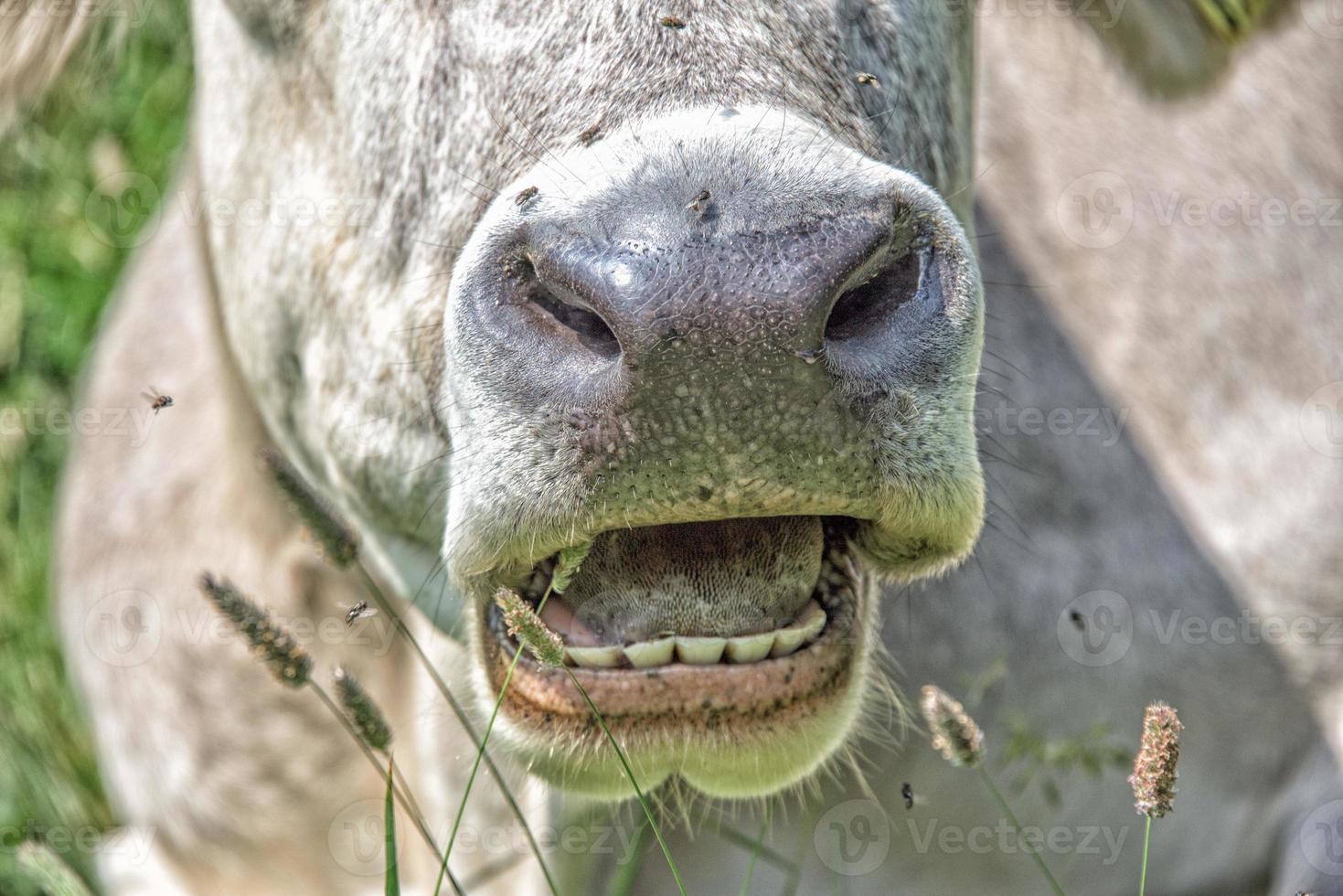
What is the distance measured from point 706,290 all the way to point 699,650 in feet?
1.68

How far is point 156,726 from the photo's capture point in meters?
4.25

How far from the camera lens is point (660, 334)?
77.6 inches

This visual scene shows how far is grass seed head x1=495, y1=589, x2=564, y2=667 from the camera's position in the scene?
2033 mm

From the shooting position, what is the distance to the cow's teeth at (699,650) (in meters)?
2.18

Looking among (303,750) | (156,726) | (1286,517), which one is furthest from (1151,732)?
(156,726)

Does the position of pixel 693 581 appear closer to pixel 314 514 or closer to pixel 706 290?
pixel 706 290

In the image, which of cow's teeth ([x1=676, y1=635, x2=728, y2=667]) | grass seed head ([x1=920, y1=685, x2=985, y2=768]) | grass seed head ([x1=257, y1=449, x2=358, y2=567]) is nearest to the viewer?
cow's teeth ([x1=676, y1=635, x2=728, y2=667])

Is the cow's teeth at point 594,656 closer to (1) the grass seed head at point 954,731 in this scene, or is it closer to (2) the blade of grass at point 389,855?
(2) the blade of grass at point 389,855

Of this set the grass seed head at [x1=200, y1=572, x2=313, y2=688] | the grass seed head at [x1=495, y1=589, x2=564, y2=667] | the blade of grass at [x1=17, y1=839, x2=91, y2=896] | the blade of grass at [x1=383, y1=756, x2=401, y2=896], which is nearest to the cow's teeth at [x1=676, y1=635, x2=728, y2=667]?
the grass seed head at [x1=495, y1=589, x2=564, y2=667]

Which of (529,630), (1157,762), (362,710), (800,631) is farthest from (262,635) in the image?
(1157,762)

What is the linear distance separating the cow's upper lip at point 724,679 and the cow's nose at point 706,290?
0.40m

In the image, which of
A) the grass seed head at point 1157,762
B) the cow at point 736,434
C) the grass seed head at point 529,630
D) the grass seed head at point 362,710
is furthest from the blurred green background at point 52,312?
the grass seed head at point 1157,762

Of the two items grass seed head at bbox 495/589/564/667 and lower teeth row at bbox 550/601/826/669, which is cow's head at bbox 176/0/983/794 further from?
grass seed head at bbox 495/589/564/667

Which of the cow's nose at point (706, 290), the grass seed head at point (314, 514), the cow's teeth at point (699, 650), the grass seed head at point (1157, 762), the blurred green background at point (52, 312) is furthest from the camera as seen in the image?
the blurred green background at point (52, 312)
